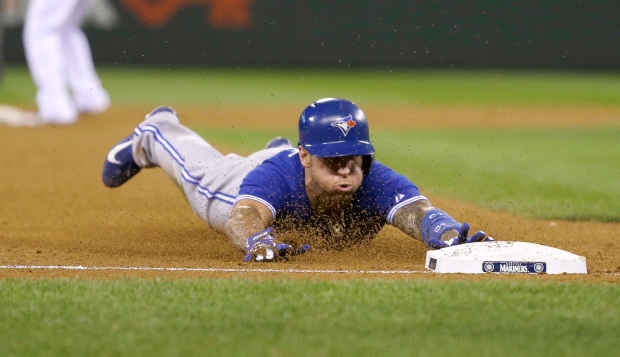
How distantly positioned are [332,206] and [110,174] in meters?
2.13

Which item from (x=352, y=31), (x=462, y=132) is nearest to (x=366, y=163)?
(x=462, y=132)

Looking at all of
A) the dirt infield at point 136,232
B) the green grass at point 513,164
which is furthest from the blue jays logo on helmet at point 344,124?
the green grass at point 513,164

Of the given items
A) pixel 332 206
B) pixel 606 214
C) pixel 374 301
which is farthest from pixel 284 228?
pixel 606 214

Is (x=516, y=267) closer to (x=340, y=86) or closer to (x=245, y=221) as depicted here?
(x=245, y=221)

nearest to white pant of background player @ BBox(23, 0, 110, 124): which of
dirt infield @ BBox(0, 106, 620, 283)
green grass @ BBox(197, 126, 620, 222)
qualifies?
dirt infield @ BBox(0, 106, 620, 283)

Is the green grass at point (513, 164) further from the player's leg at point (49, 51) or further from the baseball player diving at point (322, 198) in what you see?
the baseball player diving at point (322, 198)

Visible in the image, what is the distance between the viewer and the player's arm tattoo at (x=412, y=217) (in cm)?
502

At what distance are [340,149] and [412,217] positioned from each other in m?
0.52

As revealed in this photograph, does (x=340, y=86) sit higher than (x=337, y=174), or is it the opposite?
(x=337, y=174)

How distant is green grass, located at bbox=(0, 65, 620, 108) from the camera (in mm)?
18938

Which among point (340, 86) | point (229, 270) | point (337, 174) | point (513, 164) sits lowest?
point (340, 86)

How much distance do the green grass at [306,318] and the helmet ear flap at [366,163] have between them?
932mm

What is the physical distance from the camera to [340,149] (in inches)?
191

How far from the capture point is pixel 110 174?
22.0 ft
